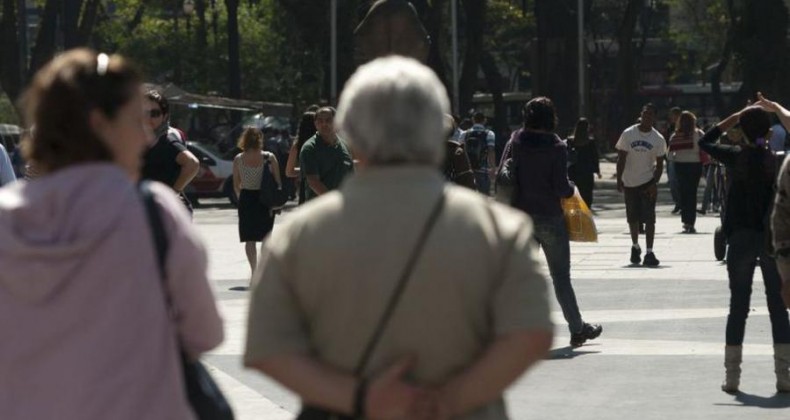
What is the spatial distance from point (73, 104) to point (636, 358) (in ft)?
26.1

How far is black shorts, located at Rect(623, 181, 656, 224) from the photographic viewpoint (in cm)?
1981

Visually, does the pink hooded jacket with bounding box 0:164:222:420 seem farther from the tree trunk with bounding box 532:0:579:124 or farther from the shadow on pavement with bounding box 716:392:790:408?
the tree trunk with bounding box 532:0:579:124

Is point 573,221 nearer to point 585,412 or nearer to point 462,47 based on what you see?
point 585,412

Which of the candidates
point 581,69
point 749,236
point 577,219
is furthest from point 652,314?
point 581,69

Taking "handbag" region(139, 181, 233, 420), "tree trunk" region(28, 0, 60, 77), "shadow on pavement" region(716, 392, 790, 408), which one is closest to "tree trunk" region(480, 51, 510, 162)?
"tree trunk" region(28, 0, 60, 77)

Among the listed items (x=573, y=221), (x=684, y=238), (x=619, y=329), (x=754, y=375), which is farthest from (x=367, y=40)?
(x=684, y=238)

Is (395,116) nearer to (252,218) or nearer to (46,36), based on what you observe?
(252,218)

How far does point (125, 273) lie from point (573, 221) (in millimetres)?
10819

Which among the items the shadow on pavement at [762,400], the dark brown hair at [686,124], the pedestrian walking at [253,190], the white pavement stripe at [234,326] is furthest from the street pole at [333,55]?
the shadow on pavement at [762,400]

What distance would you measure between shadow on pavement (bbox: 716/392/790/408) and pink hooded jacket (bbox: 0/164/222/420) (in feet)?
20.0

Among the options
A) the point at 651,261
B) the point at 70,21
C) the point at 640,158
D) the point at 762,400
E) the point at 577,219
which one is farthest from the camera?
the point at 70,21

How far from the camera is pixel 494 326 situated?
3.94 m

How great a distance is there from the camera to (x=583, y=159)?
82.9ft

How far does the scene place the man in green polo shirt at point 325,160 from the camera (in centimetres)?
1366
